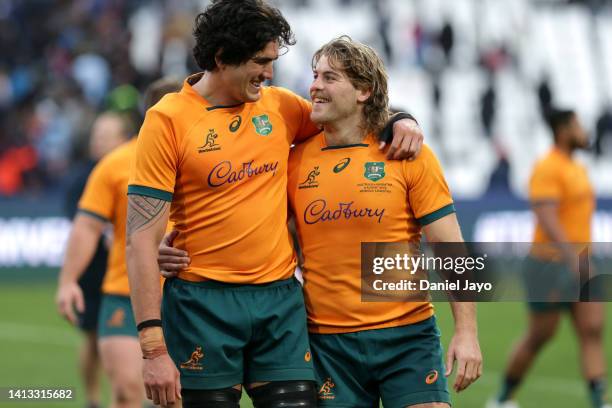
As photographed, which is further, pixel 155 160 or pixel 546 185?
pixel 546 185

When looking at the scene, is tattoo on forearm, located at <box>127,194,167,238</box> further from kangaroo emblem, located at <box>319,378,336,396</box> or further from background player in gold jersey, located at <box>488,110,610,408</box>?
background player in gold jersey, located at <box>488,110,610,408</box>

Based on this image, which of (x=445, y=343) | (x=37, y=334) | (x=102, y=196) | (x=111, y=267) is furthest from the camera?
(x=37, y=334)

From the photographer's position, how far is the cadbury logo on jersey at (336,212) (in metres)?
5.13

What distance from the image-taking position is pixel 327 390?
5.14 meters

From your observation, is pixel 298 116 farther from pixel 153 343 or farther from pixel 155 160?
pixel 153 343

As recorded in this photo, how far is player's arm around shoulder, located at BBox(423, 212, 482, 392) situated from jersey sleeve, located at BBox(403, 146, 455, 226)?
0.12 ft

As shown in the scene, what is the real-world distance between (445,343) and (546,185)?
262cm

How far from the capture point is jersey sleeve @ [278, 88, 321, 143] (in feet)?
17.4

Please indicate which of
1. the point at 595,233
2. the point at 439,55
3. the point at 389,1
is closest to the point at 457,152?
the point at 439,55

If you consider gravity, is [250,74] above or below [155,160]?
above

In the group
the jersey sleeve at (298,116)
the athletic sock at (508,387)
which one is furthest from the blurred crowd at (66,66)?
the jersey sleeve at (298,116)

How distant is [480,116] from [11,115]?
31.1ft

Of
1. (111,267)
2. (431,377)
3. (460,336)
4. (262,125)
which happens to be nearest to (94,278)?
(111,267)

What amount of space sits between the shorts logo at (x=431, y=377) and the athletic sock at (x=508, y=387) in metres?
4.35
